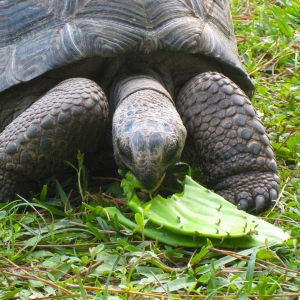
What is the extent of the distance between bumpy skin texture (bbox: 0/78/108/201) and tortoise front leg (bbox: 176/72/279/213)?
556mm

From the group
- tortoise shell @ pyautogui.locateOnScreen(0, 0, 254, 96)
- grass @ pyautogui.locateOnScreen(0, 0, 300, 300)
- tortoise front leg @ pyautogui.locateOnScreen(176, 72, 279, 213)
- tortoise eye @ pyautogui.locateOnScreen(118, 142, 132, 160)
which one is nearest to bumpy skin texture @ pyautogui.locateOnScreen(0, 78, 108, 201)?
grass @ pyautogui.locateOnScreen(0, 0, 300, 300)

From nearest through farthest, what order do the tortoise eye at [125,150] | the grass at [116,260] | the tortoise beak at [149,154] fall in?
the grass at [116,260], the tortoise beak at [149,154], the tortoise eye at [125,150]

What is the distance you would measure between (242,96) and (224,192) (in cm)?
56

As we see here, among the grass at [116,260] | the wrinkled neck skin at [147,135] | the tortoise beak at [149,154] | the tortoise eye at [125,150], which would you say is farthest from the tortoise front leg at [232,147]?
the tortoise eye at [125,150]

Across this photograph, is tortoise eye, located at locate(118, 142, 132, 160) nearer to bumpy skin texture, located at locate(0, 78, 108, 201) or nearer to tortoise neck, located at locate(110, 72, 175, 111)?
bumpy skin texture, located at locate(0, 78, 108, 201)

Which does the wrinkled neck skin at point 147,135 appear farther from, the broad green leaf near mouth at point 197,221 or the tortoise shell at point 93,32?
the tortoise shell at point 93,32

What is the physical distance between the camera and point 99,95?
357 centimetres

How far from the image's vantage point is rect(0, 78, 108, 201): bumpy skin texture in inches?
134

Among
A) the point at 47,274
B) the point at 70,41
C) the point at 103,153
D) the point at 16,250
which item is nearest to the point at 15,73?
the point at 70,41

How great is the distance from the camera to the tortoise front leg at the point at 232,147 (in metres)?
3.43

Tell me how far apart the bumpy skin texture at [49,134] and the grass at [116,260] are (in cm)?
13

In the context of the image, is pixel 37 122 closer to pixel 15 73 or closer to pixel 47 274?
pixel 15 73

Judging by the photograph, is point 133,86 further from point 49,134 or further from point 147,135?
point 147,135

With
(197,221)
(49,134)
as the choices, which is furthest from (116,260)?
(49,134)
